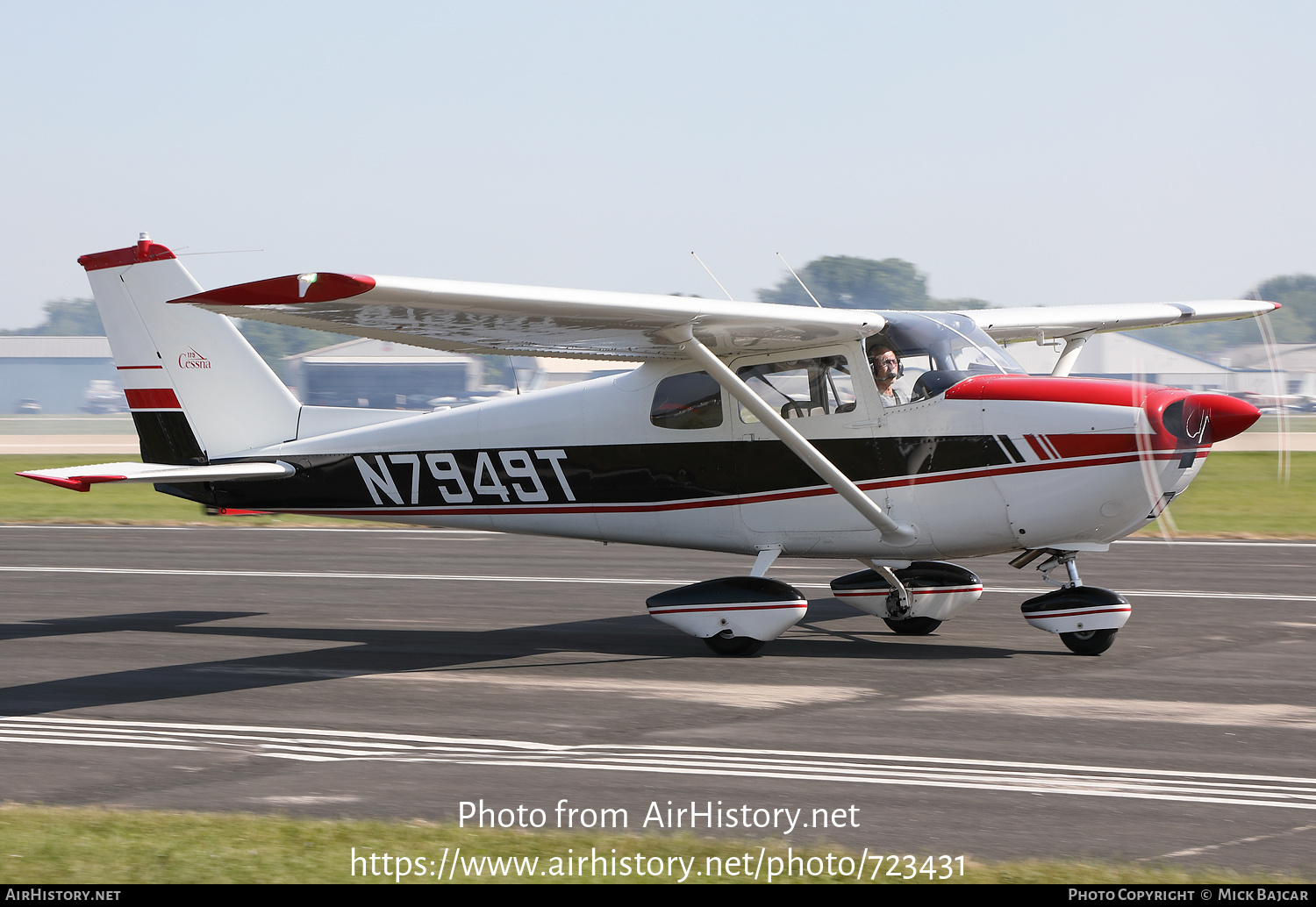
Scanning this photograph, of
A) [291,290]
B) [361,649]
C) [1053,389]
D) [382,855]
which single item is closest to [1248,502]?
[1053,389]

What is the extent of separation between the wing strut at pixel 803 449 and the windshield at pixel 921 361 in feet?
2.38

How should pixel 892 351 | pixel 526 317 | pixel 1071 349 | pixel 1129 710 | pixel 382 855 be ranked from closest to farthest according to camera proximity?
1. pixel 382 855
2. pixel 1129 710
3. pixel 526 317
4. pixel 892 351
5. pixel 1071 349

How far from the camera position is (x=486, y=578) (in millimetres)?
15133

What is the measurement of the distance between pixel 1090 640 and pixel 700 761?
422cm

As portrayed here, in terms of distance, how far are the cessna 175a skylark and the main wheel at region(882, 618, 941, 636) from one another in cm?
3

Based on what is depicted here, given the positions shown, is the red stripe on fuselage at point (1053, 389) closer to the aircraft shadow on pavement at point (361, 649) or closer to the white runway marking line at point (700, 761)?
the aircraft shadow on pavement at point (361, 649)

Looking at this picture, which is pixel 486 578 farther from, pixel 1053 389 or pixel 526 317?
pixel 1053 389

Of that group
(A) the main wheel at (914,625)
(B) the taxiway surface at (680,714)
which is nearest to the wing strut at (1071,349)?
(B) the taxiway surface at (680,714)

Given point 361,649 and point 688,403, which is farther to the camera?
point 361,649

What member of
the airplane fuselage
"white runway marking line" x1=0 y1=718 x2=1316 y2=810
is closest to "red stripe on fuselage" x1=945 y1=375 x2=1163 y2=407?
the airplane fuselage

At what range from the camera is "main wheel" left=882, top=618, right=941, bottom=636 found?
10.8 meters

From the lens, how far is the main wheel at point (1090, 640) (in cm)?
957

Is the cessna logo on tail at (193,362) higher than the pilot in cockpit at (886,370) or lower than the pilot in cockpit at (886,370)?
higher
